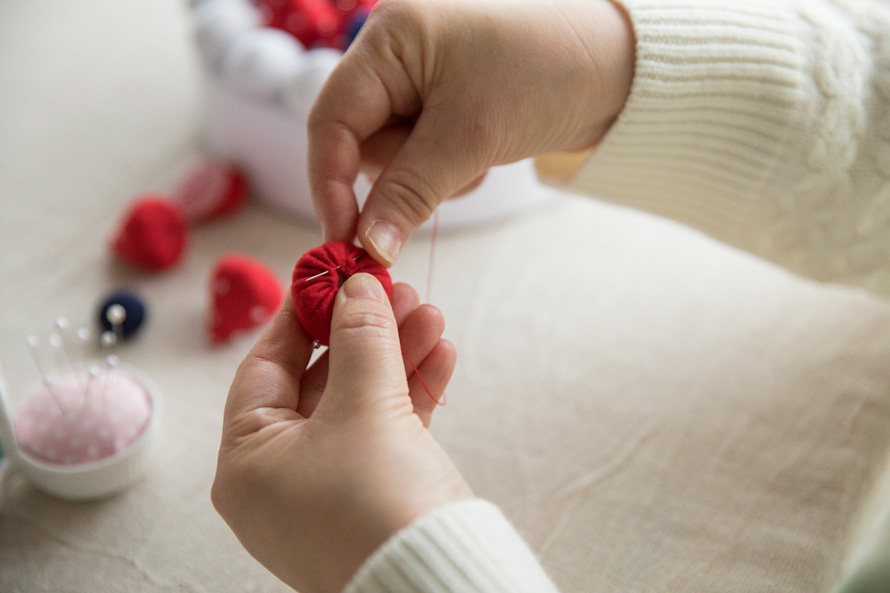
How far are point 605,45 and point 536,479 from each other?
0.48 meters

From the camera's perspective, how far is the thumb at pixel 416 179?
0.68m

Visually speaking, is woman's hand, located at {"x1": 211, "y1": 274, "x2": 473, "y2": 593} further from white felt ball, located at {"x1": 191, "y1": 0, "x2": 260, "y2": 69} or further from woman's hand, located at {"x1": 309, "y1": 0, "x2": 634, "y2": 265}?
white felt ball, located at {"x1": 191, "y1": 0, "x2": 260, "y2": 69}

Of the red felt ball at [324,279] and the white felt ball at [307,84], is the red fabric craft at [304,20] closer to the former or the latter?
the white felt ball at [307,84]

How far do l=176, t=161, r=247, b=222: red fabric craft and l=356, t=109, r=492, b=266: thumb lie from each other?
53 centimetres

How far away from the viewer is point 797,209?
0.83 m

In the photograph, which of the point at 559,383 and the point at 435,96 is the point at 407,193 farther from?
the point at 559,383

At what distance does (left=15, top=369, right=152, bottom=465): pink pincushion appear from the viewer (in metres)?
0.76

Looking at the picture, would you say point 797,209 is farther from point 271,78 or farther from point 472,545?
point 271,78

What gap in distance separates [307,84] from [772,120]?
0.61m

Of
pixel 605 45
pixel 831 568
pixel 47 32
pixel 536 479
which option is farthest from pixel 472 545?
pixel 47 32

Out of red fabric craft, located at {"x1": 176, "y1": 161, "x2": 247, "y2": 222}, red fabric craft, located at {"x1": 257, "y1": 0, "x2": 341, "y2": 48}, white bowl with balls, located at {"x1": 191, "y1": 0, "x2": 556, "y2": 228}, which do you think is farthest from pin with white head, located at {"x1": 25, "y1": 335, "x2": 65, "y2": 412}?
red fabric craft, located at {"x1": 257, "y1": 0, "x2": 341, "y2": 48}

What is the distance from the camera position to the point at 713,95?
2.56 ft

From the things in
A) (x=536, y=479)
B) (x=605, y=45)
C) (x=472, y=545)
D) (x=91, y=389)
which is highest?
(x=605, y=45)

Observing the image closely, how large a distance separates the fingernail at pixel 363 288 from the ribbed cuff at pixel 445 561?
192mm
